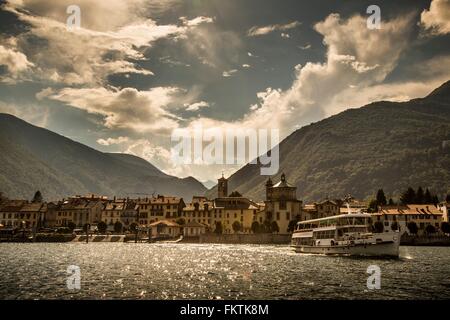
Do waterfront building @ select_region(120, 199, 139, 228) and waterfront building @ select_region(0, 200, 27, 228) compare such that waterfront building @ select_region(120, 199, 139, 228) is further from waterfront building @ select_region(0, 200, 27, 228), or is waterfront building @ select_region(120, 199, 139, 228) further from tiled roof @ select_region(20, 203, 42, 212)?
waterfront building @ select_region(0, 200, 27, 228)

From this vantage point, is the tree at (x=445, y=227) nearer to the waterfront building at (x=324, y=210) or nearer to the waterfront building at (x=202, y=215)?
the waterfront building at (x=324, y=210)

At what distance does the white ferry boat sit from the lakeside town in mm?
55760

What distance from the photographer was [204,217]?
170 m

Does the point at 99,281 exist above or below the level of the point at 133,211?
below

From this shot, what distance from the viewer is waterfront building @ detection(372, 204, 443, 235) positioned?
146m

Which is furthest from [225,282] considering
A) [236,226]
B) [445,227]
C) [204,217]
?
[204,217]

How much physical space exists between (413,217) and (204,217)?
72.7m

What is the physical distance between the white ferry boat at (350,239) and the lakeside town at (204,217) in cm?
5576

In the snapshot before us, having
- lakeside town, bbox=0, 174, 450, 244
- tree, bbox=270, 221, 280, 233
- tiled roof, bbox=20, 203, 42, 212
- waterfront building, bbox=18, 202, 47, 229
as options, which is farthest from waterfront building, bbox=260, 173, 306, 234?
tiled roof, bbox=20, 203, 42, 212
